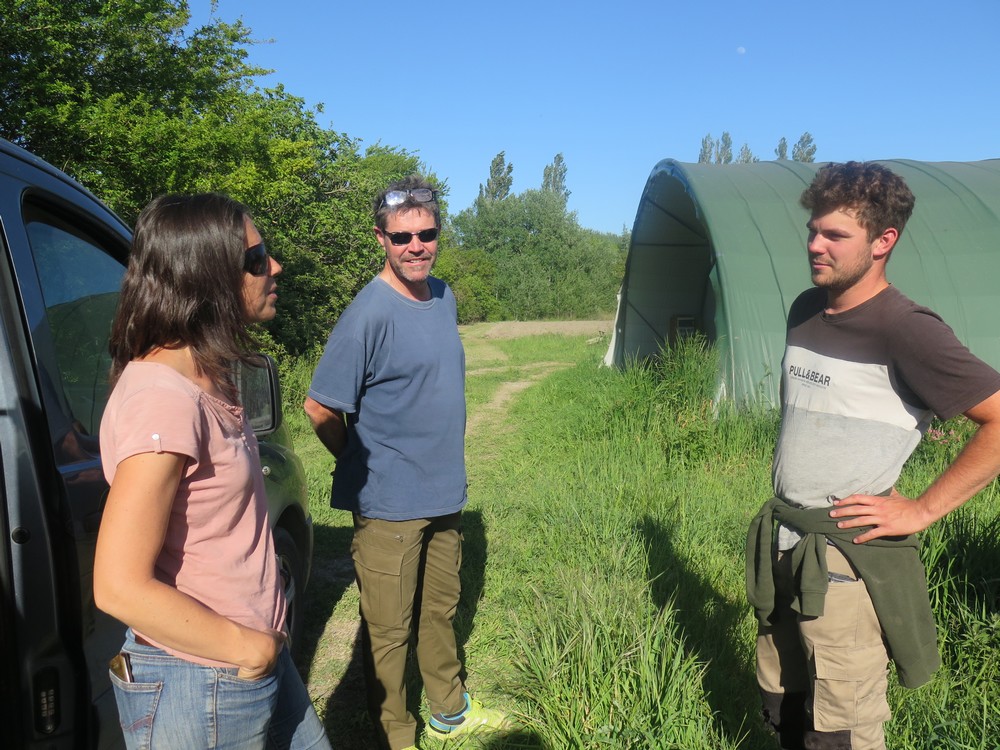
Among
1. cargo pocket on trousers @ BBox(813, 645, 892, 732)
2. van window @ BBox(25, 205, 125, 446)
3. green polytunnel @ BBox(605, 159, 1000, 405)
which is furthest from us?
green polytunnel @ BBox(605, 159, 1000, 405)

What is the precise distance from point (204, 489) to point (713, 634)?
2.69 m

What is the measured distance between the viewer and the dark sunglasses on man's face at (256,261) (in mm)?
1542

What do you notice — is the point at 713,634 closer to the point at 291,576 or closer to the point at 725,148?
the point at 291,576

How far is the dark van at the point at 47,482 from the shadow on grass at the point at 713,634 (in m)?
2.06

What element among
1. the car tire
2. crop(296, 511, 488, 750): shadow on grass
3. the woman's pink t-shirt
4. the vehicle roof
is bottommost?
crop(296, 511, 488, 750): shadow on grass

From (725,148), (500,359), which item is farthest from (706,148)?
(500,359)

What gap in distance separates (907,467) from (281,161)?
10499mm

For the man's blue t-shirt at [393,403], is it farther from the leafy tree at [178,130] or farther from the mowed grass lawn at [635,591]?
the leafy tree at [178,130]

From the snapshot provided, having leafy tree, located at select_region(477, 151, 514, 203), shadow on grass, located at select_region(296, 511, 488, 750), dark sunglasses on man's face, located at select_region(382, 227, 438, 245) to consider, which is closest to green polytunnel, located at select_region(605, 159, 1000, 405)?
shadow on grass, located at select_region(296, 511, 488, 750)

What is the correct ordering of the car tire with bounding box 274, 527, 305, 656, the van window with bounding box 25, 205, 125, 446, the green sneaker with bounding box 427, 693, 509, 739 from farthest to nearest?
the car tire with bounding box 274, 527, 305, 656 → the green sneaker with bounding box 427, 693, 509, 739 → the van window with bounding box 25, 205, 125, 446

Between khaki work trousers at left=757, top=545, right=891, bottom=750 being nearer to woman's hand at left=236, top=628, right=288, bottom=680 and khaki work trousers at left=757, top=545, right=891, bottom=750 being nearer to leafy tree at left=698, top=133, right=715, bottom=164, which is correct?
woman's hand at left=236, top=628, right=288, bottom=680

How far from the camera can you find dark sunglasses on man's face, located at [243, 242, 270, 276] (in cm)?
154

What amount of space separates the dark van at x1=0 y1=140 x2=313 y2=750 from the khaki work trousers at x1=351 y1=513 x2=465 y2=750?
1047 mm

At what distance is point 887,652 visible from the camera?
2.22 metres
